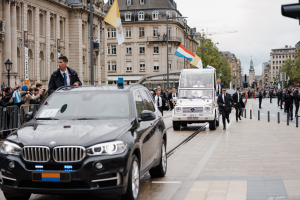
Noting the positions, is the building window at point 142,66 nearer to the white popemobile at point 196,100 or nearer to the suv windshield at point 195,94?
the white popemobile at point 196,100

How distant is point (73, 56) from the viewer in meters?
54.5

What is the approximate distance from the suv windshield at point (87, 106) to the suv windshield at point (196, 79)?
14613mm

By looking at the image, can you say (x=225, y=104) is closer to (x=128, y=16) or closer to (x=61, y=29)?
(x=61, y=29)

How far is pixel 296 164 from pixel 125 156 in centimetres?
538

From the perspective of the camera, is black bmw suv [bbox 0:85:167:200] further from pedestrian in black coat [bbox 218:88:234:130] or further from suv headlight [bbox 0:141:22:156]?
pedestrian in black coat [bbox 218:88:234:130]

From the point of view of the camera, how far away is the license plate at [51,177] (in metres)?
5.81

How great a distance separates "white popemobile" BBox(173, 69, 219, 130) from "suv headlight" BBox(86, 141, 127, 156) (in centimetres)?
1421

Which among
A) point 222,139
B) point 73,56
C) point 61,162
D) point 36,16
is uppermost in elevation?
point 36,16

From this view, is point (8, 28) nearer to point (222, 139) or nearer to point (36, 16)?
point (36, 16)

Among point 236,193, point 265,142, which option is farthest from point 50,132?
point 265,142

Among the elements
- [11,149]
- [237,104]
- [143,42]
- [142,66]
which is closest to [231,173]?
[11,149]

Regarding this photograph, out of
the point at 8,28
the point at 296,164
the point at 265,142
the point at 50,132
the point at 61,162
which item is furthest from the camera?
the point at 8,28

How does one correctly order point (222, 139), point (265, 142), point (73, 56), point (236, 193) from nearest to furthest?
1. point (236, 193)
2. point (265, 142)
3. point (222, 139)
4. point (73, 56)

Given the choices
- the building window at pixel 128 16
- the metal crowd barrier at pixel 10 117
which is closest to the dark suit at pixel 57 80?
the metal crowd barrier at pixel 10 117
